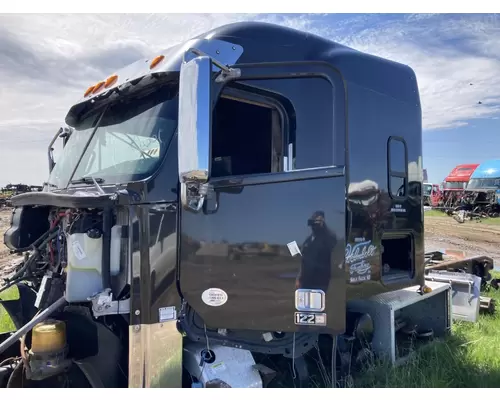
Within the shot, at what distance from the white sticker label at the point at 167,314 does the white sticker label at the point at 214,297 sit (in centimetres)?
18

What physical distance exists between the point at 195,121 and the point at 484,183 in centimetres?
2178

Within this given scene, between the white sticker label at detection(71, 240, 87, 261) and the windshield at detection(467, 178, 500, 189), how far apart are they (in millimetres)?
21186

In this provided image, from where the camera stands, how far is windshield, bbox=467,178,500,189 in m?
20.1

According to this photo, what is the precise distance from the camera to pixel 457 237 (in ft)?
50.3

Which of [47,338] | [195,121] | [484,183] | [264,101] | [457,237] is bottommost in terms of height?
[457,237]

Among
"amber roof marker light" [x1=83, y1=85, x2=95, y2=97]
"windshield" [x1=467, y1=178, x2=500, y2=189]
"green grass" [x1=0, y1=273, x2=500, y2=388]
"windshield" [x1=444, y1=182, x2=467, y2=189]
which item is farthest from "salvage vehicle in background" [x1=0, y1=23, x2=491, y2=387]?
"windshield" [x1=444, y1=182, x2=467, y2=189]

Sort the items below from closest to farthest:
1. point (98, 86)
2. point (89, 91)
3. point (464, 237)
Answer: point (98, 86) → point (89, 91) → point (464, 237)

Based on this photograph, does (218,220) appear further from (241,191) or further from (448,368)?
(448,368)

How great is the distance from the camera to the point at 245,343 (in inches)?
105

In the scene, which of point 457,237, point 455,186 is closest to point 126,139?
point 457,237

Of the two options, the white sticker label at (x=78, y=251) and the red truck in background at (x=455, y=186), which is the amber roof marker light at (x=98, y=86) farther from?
the red truck in background at (x=455, y=186)

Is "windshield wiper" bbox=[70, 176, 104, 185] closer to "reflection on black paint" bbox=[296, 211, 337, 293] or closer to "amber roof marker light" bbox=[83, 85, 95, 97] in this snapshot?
"amber roof marker light" bbox=[83, 85, 95, 97]

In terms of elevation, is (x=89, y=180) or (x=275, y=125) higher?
(x=275, y=125)

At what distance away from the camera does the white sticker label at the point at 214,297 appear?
2.47 meters
